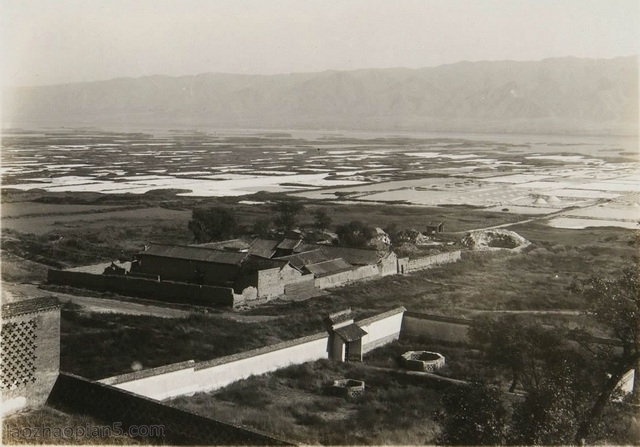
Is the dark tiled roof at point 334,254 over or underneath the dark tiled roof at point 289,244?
underneath

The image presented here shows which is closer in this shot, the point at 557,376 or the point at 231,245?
the point at 557,376

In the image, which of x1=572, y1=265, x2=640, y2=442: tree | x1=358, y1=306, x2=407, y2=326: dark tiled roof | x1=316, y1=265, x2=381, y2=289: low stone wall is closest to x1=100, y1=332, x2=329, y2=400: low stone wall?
x1=358, y1=306, x2=407, y2=326: dark tiled roof

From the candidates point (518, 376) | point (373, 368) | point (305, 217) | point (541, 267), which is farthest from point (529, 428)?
point (305, 217)

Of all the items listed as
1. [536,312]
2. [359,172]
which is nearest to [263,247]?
[536,312]

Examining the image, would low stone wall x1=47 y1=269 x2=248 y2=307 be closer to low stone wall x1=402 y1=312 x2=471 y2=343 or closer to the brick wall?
the brick wall

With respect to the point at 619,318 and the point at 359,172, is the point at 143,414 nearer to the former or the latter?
the point at 619,318

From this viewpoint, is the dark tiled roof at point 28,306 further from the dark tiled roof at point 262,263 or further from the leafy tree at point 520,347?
the dark tiled roof at point 262,263

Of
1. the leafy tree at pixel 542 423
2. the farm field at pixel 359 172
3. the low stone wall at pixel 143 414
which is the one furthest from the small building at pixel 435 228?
the low stone wall at pixel 143 414

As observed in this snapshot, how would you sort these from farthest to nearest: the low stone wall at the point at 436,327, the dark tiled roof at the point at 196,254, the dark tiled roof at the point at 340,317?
the dark tiled roof at the point at 196,254 → the low stone wall at the point at 436,327 → the dark tiled roof at the point at 340,317
